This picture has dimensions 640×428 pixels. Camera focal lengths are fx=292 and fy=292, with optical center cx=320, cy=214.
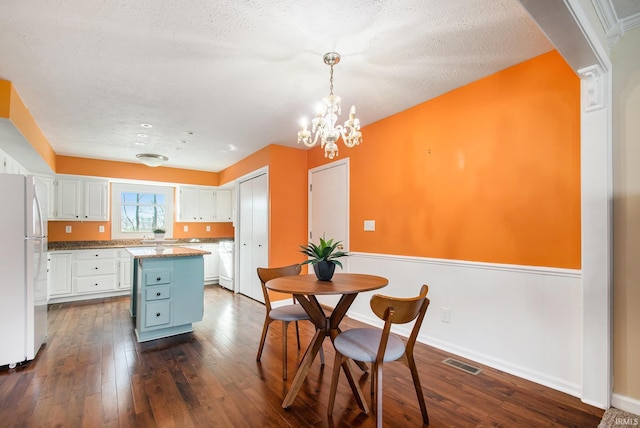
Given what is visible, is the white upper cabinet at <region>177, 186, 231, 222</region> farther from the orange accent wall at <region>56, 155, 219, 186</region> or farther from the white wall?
the white wall

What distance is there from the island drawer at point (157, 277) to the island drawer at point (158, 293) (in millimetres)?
56

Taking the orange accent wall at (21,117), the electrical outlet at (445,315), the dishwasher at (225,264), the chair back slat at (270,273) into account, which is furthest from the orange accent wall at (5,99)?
the electrical outlet at (445,315)

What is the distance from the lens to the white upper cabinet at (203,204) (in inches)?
248

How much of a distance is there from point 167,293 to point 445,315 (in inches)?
114

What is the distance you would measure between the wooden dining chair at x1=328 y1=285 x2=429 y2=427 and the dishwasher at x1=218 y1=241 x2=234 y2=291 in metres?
4.28

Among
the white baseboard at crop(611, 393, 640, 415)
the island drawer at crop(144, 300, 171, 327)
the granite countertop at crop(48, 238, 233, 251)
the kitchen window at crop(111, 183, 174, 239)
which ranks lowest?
the white baseboard at crop(611, 393, 640, 415)

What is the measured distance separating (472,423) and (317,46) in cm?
266

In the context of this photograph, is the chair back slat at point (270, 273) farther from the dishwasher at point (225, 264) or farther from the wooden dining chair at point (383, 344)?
the dishwasher at point (225, 264)

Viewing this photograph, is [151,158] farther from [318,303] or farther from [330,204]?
[318,303]

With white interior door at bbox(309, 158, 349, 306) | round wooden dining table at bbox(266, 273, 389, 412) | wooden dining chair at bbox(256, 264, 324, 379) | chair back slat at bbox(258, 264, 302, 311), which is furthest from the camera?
white interior door at bbox(309, 158, 349, 306)

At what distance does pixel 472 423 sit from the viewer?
1.76 metres

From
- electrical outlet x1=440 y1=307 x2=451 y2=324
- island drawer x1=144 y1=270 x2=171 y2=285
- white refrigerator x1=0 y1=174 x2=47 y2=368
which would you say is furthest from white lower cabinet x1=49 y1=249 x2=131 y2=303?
electrical outlet x1=440 y1=307 x2=451 y2=324

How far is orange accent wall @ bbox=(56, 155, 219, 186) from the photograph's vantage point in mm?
5105

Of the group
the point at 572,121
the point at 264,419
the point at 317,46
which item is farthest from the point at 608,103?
the point at 264,419
